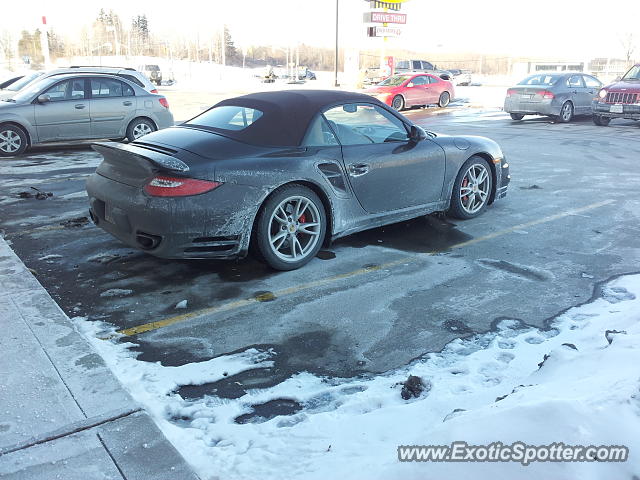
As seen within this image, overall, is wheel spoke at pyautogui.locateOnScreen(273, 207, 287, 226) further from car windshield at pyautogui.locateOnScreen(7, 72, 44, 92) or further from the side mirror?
car windshield at pyautogui.locateOnScreen(7, 72, 44, 92)

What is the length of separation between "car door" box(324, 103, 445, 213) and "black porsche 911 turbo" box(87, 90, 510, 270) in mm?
Answer: 11

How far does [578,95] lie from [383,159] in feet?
49.1

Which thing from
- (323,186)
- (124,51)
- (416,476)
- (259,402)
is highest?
(124,51)

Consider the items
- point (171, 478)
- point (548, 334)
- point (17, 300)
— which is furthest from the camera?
point (17, 300)

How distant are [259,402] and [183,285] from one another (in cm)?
184

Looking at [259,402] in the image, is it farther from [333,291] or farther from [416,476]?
[333,291]

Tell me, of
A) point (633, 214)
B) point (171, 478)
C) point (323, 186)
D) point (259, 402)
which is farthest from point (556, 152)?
point (171, 478)

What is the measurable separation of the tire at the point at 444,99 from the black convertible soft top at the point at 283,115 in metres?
19.4

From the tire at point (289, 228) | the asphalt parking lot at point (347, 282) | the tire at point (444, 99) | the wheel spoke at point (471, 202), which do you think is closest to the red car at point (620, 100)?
the tire at point (444, 99)

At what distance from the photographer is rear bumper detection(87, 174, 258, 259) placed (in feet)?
13.9

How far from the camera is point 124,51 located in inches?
4240

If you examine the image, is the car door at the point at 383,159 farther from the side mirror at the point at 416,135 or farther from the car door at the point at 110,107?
the car door at the point at 110,107

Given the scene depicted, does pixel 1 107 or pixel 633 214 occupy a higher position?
pixel 1 107

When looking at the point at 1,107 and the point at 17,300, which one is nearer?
the point at 17,300
